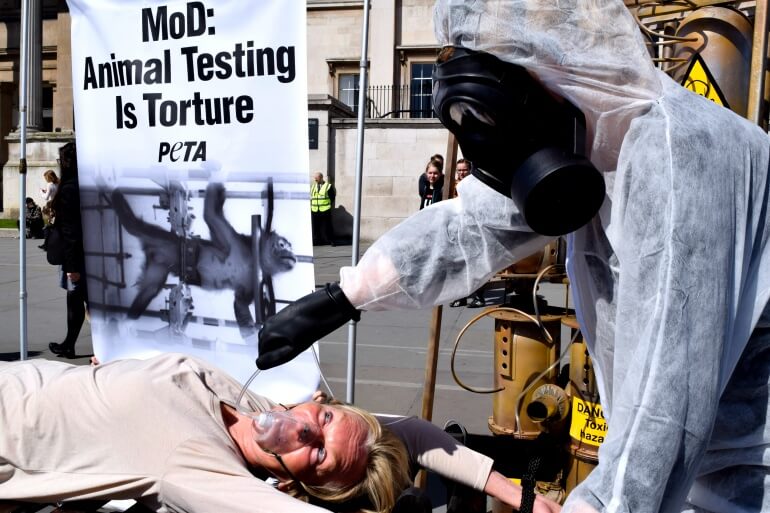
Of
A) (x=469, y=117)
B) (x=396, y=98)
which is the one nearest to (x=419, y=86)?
(x=396, y=98)

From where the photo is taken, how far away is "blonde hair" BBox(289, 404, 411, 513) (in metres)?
2.10

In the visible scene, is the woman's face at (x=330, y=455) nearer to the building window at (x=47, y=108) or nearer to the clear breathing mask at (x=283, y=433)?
the clear breathing mask at (x=283, y=433)

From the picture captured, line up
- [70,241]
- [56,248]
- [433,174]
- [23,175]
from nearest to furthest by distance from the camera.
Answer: [23,175] → [70,241] → [56,248] → [433,174]

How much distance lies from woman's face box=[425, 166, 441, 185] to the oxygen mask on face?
6974 mm

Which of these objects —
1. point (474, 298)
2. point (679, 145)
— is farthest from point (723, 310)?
point (474, 298)

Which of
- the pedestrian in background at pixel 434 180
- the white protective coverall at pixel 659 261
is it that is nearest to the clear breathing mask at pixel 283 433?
the white protective coverall at pixel 659 261

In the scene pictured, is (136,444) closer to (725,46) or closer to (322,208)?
(725,46)

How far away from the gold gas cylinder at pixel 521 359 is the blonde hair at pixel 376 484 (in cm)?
88

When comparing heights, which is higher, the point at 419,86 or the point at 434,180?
the point at 419,86

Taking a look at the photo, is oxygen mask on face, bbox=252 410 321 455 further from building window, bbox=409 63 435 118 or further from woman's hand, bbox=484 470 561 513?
building window, bbox=409 63 435 118

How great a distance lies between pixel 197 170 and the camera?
10.9ft

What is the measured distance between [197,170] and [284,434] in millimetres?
1583

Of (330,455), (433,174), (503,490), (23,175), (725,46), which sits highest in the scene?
(725,46)

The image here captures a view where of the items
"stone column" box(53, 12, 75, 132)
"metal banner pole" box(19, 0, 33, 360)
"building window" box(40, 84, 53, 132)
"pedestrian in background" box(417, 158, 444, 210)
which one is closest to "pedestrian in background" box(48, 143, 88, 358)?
"metal banner pole" box(19, 0, 33, 360)
